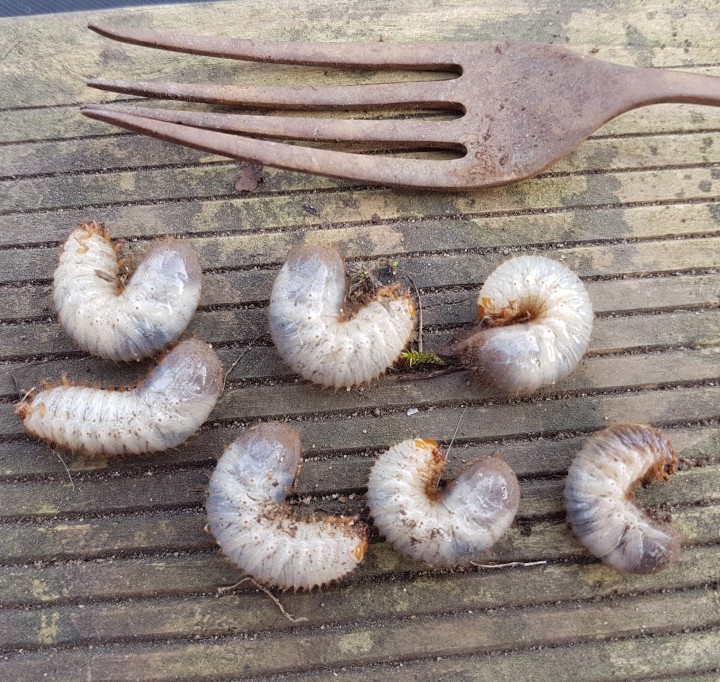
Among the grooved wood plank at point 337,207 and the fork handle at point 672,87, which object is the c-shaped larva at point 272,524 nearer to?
the grooved wood plank at point 337,207

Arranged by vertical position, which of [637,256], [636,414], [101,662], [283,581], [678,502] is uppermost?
[637,256]

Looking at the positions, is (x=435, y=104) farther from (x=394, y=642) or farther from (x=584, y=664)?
(x=584, y=664)

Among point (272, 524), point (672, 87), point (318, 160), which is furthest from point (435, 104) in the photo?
point (272, 524)

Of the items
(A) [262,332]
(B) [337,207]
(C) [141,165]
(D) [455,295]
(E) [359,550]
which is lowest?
(E) [359,550]

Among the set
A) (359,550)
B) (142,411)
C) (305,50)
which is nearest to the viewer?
(359,550)

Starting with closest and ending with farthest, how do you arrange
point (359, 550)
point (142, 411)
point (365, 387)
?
1. point (359, 550)
2. point (142, 411)
3. point (365, 387)

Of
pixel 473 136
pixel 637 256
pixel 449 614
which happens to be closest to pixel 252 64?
pixel 473 136

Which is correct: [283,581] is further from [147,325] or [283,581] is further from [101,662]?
[147,325]
